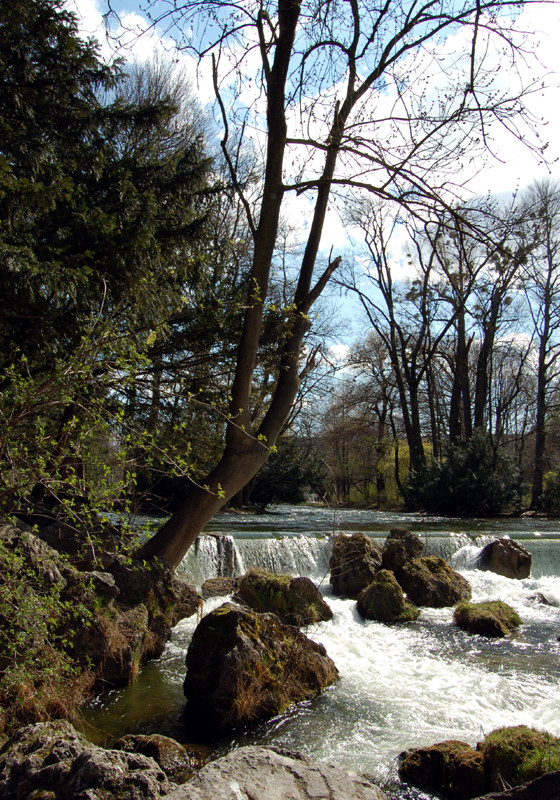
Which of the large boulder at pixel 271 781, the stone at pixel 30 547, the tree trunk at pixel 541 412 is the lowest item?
the large boulder at pixel 271 781

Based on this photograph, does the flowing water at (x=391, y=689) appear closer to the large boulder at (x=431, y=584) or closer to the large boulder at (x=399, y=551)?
the large boulder at (x=431, y=584)

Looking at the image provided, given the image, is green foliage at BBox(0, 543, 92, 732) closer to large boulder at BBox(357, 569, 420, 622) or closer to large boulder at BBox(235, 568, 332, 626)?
large boulder at BBox(235, 568, 332, 626)

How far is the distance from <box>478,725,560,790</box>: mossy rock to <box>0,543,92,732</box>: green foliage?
295 cm

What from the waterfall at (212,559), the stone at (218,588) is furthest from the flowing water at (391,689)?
the stone at (218,588)

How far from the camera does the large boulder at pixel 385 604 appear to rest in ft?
28.7

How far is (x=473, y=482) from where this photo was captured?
21750 mm

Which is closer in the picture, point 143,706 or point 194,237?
point 143,706

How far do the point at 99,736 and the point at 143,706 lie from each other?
762 mm

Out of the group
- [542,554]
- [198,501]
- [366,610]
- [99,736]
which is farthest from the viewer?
[542,554]

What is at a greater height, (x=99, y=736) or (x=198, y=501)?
(x=198, y=501)

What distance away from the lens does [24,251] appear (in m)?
5.39

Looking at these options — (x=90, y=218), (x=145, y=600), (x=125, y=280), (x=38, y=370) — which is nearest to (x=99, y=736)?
(x=145, y=600)

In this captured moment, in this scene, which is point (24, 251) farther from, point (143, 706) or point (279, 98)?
point (143, 706)

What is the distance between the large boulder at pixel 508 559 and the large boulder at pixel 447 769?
8.87 metres
